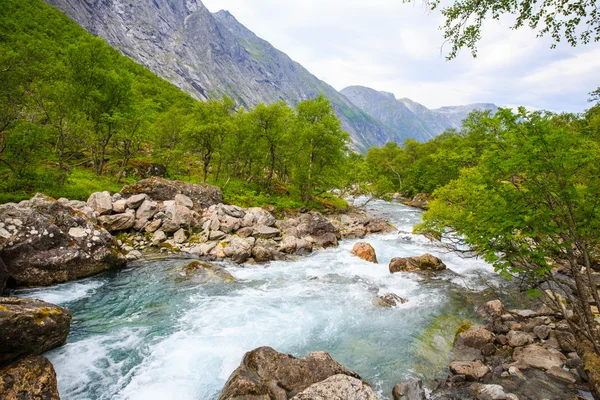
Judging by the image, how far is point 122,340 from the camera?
9.33 metres

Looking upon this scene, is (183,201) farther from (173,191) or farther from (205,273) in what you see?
(205,273)

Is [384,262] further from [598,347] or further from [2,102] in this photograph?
[2,102]

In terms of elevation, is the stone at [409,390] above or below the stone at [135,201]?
below

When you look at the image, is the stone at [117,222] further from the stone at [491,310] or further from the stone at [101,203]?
the stone at [491,310]

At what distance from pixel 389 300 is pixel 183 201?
17.8 meters

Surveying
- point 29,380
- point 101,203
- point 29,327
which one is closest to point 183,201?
point 101,203

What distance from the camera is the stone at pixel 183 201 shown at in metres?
23.6

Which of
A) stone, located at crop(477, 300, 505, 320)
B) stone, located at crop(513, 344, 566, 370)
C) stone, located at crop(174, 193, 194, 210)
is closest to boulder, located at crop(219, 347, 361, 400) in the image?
stone, located at crop(513, 344, 566, 370)

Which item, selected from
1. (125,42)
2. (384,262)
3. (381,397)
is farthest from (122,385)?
(125,42)

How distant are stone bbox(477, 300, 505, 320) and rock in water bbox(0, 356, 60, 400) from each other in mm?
14372

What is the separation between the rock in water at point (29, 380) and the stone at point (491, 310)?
1437 cm

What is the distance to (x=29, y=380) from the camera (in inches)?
242

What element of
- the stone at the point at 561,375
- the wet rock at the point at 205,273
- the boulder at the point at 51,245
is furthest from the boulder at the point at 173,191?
the stone at the point at 561,375

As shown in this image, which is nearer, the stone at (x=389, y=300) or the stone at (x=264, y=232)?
the stone at (x=389, y=300)
